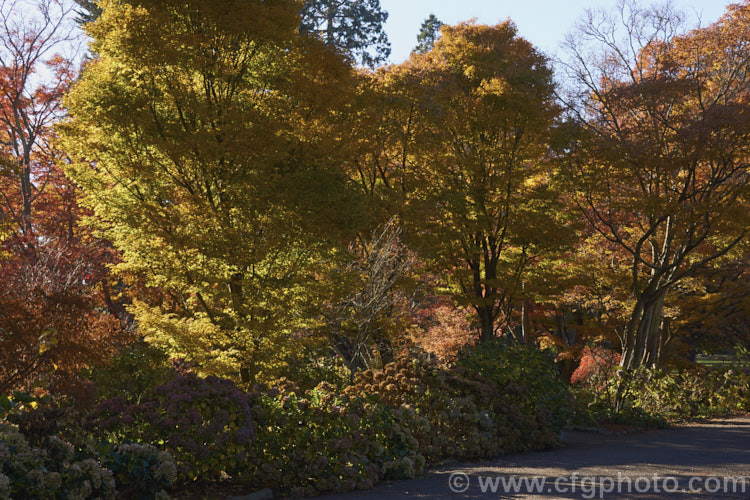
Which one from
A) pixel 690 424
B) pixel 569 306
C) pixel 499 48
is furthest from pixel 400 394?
pixel 569 306

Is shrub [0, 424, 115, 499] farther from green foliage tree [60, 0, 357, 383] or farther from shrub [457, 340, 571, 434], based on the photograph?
shrub [457, 340, 571, 434]

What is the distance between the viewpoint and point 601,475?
22.9ft

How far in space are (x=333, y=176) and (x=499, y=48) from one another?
8335 millimetres

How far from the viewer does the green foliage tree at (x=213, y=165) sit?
10.5 meters

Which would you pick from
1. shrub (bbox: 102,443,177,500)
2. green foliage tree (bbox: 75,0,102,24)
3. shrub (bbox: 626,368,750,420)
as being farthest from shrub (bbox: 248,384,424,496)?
green foliage tree (bbox: 75,0,102,24)

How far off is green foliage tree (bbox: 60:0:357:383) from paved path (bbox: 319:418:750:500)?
14.9 ft

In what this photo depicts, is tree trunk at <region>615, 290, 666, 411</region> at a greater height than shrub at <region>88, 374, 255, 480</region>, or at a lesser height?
greater

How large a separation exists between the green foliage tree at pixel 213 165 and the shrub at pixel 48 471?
5213 millimetres

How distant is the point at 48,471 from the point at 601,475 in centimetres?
541

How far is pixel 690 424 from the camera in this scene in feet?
45.0

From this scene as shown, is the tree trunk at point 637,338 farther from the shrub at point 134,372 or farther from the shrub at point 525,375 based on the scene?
the shrub at point 134,372

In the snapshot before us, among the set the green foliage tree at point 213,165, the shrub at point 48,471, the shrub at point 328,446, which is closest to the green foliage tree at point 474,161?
the green foliage tree at point 213,165

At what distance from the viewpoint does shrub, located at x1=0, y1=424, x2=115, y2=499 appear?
15.9 feet

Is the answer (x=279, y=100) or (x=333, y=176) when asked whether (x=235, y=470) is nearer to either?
(x=333, y=176)
